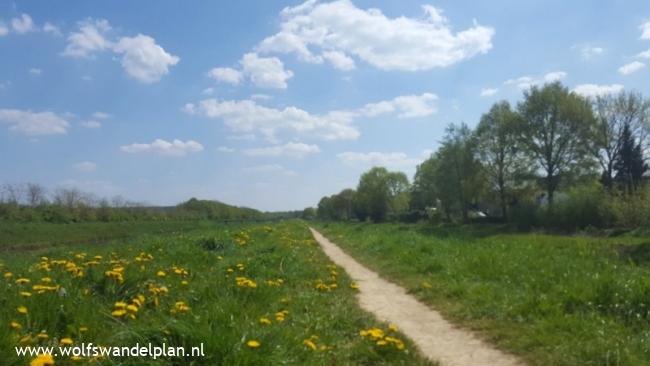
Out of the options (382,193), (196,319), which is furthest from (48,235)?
(382,193)

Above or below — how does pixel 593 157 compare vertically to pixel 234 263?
above

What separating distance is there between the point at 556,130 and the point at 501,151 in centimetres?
602

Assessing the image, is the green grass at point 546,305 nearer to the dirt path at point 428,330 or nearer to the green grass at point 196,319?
the dirt path at point 428,330

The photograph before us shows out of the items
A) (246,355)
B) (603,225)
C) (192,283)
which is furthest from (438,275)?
(603,225)

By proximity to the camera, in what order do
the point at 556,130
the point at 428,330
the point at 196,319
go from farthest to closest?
the point at 556,130
the point at 428,330
the point at 196,319

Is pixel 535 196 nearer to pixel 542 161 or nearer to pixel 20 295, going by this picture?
pixel 542 161

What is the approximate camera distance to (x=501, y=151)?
161 ft

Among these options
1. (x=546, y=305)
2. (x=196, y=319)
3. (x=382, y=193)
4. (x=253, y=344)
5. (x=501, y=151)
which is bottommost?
(x=546, y=305)

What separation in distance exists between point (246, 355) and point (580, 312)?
5.72 m

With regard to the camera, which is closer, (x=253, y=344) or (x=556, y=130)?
(x=253, y=344)

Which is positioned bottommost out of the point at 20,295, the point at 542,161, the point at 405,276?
the point at 405,276

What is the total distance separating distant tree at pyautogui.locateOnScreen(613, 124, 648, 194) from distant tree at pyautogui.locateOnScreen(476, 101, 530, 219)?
954cm

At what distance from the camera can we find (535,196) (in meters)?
49.1

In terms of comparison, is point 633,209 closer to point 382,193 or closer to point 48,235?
point 48,235
